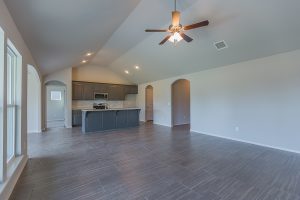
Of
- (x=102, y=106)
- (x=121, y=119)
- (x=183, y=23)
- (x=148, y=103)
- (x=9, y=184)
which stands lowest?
(x=9, y=184)

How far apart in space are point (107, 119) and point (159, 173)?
175 inches

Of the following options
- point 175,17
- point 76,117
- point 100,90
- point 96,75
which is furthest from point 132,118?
point 175,17

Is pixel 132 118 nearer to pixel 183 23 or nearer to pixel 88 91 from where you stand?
pixel 88 91

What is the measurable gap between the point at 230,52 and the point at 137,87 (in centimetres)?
643

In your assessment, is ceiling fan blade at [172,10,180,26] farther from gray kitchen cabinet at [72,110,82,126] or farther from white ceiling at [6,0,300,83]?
gray kitchen cabinet at [72,110,82,126]

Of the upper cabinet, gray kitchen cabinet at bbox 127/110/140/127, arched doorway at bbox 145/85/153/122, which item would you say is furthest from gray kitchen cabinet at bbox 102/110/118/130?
arched doorway at bbox 145/85/153/122

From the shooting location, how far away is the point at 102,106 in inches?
327

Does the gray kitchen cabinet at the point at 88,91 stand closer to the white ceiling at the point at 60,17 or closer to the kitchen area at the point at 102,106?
the kitchen area at the point at 102,106

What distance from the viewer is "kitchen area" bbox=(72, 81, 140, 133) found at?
637 cm

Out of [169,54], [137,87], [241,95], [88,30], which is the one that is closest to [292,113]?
[241,95]

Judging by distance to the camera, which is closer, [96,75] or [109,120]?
[109,120]

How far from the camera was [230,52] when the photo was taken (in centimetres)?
448

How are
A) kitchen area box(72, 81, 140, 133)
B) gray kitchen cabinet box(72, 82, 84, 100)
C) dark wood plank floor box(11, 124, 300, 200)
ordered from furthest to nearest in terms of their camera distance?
gray kitchen cabinet box(72, 82, 84, 100) < kitchen area box(72, 81, 140, 133) < dark wood plank floor box(11, 124, 300, 200)

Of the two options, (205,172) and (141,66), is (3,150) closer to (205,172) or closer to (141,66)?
(205,172)
